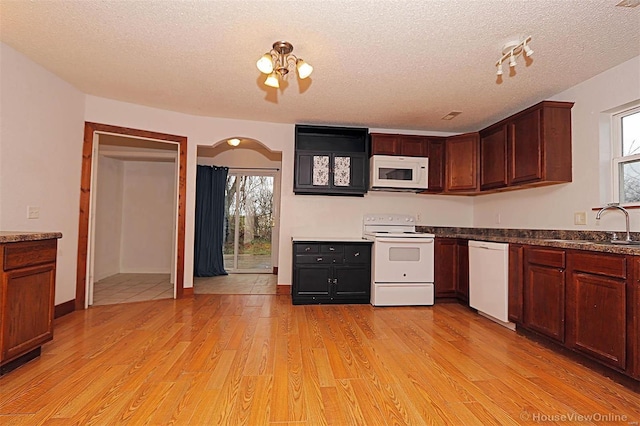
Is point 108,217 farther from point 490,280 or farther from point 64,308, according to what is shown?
point 490,280

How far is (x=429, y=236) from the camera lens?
4.13 meters

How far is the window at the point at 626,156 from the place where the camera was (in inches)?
108

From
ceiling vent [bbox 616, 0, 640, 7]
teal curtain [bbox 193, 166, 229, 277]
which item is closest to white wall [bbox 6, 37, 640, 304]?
ceiling vent [bbox 616, 0, 640, 7]

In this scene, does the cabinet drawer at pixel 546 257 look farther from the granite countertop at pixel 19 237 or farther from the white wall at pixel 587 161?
the granite countertop at pixel 19 237

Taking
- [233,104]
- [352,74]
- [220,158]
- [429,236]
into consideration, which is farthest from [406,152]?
[220,158]

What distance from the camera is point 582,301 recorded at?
2387mm

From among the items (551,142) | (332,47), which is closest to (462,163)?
(551,142)

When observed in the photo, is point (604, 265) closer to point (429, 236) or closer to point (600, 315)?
point (600, 315)

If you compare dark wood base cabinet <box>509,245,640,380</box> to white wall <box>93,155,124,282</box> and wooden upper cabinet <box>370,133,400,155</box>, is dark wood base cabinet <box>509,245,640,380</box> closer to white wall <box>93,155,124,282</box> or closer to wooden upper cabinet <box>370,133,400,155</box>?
wooden upper cabinet <box>370,133,400,155</box>

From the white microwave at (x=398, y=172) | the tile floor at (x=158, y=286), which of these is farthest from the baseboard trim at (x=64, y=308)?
the white microwave at (x=398, y=172)

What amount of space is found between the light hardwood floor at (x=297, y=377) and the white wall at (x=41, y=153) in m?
0.96

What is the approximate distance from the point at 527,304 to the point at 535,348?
1.22 feet

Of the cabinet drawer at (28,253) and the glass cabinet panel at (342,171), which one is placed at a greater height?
the glass cabinet panel at (342,171)

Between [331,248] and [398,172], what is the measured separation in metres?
1.36
